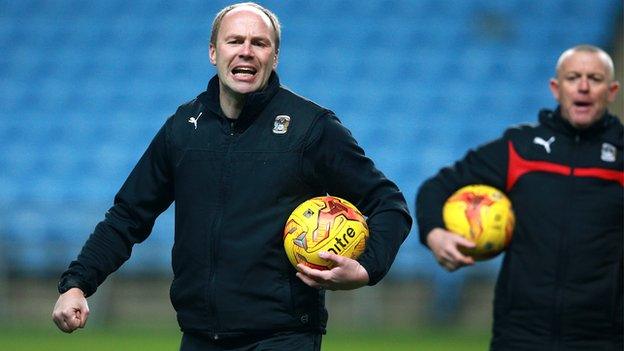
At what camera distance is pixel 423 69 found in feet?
55.3

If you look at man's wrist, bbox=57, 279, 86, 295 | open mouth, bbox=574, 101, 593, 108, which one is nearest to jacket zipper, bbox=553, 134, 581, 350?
open mouth, bbox=574, 101, 593, 108

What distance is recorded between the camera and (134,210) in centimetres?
495

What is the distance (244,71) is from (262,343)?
1.06 m

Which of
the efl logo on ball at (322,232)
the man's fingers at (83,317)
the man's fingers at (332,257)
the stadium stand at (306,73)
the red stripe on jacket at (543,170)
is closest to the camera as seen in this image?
the man's fingers at (332,257)

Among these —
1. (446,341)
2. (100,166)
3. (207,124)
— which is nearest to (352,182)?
(207,124)

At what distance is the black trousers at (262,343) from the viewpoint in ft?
14.9

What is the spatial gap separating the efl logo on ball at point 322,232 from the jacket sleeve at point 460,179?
5.38 ft

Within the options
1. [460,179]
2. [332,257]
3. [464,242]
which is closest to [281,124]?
[332,257]

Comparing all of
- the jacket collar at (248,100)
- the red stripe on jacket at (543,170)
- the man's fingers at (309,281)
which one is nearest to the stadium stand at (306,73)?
the red stripe on jacket at (543,170)

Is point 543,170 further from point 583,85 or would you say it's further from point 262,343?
point 262,343

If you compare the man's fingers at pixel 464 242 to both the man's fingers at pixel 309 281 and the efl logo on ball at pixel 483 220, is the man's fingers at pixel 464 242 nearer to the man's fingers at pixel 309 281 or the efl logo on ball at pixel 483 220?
the efl logo on ball at pixel 483 220

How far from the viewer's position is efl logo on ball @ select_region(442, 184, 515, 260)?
235 inches

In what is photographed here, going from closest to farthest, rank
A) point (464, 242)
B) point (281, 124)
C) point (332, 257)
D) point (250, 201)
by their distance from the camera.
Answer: point (332, 257) → point (250, 201) → point (281, 124) → point (464, 242)

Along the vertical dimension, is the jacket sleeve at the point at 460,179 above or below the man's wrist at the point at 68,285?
above
